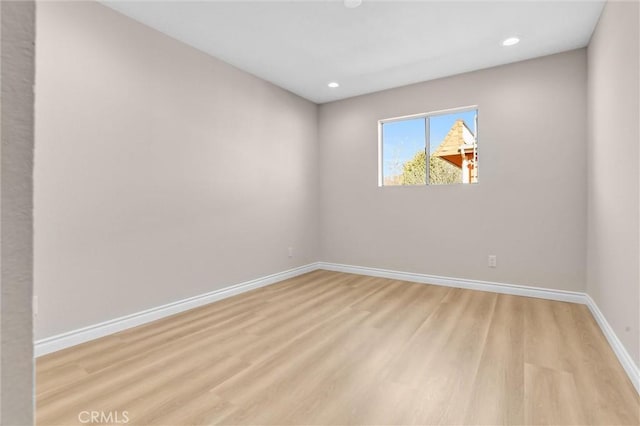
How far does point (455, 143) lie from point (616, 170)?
1798 millimetres

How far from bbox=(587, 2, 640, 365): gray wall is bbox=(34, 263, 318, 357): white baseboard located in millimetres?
3102

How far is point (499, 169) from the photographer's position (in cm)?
335

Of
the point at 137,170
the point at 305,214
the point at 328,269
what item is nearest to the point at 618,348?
the point at 328,269

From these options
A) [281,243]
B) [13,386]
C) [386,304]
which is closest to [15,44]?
[13,386]

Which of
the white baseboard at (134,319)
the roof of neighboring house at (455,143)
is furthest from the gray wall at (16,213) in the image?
the roof of neighboring house at (455,143)

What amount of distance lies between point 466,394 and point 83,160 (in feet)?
9.30

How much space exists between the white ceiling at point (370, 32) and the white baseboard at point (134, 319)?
2.39m

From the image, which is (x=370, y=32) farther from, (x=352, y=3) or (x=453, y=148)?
(x=453, y=148)

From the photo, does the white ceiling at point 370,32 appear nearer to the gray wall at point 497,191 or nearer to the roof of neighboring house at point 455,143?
the gray wall at point 497,191

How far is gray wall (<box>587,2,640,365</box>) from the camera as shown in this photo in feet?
5.62

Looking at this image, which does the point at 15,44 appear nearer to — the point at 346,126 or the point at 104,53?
the point at 104,53

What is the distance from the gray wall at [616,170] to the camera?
5.62ft

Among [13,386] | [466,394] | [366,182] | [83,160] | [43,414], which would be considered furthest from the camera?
[366,182]

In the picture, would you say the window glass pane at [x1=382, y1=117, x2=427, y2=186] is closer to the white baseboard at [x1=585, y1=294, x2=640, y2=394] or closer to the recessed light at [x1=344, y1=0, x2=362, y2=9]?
the recessed light at [x1=344, y1=0, x2=362, y2=9]
